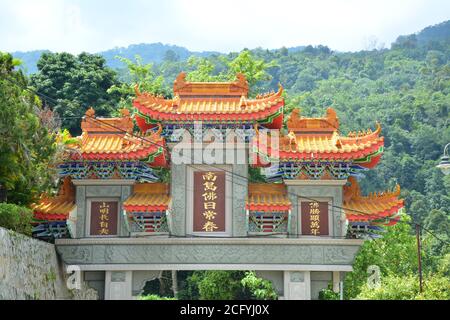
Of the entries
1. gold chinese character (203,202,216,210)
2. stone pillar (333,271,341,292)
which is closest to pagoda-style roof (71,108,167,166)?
gold chinese character (203,202,216,210)

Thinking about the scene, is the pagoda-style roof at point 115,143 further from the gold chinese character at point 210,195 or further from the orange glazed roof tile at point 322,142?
the orange glazed roof tile at point 322,142

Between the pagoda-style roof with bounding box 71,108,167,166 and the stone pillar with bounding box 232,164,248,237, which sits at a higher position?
the pagoda-style roof with bounding box 71,108,167,166

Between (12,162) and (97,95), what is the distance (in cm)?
1451

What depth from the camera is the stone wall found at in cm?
1162

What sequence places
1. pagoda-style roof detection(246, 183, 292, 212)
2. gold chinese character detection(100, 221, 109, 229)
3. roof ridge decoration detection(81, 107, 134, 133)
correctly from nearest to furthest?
pagoda-style roof detection(246, 183, 292, 212) < gold chinese character detection(100, 221, 109, 229) < roof ridge decoration detection(81, 107, 134, 133)

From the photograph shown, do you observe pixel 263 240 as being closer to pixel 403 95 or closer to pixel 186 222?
pixel 186 222

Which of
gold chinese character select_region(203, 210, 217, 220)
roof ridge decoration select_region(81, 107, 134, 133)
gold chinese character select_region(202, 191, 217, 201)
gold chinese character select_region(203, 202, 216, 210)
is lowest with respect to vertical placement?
gold chinese character select_region(203, 210, 217, 220)

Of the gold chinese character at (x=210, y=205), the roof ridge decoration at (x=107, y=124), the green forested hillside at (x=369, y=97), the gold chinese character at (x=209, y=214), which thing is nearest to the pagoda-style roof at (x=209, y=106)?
the roof ridge decoration at (x=107, y=124)

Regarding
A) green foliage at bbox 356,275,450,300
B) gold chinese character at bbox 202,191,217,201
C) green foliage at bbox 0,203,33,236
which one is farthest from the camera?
gold chinese character at bbox 202,191,217,201

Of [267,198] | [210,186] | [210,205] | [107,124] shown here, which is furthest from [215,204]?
[107,124]

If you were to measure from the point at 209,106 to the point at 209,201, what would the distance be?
6.35 ft

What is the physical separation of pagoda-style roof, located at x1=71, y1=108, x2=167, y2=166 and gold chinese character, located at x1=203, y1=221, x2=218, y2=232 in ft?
5.35

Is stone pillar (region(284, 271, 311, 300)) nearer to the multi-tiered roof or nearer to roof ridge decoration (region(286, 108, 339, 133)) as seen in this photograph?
the multi-tiered roof

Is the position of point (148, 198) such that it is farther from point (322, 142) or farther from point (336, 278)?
point (336, 278)
